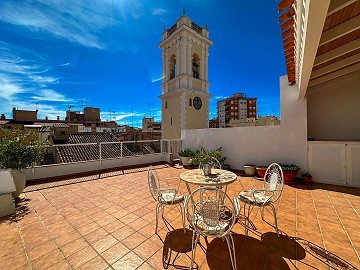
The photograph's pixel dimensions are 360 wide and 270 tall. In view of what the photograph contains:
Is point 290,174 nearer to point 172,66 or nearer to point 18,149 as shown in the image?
point 18,149

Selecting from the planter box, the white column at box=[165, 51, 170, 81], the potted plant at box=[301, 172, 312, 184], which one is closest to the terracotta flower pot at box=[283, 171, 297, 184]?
the potted plant at box=[301, 172, 312, 184]

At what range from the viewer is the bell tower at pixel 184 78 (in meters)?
10.6

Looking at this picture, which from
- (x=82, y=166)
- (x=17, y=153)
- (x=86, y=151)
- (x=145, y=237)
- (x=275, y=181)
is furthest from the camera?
(x=86, y=151)

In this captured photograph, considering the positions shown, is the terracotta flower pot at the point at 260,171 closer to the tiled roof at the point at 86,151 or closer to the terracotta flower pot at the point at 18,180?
the terracotta flower pot at the point at 18,180

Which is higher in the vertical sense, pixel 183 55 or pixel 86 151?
pixel 183 55

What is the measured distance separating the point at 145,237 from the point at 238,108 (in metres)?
52.8

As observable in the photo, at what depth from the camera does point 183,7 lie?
34.1ft

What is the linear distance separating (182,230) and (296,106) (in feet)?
15.4

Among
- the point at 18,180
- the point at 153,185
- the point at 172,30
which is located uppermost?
the point at 172,30

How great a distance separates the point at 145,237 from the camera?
6.81 ft

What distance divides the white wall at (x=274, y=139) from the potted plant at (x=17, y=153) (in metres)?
5.68

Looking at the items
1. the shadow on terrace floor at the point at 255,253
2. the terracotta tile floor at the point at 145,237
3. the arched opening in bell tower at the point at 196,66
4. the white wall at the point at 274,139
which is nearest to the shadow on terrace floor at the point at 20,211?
the terracotta tile floor at the point at 145,237

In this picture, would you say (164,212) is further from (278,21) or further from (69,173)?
(69,173)

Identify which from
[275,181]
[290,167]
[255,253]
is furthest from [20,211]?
[290,167]
